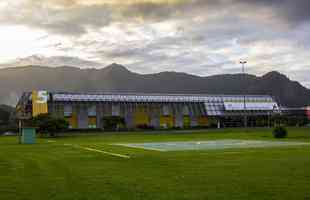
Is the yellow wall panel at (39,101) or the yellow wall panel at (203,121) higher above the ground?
the yellow wall panel at (39,101)

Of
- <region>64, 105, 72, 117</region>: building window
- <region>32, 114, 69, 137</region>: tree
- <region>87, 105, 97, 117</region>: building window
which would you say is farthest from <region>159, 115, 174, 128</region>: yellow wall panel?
<region>32, 114, 69, 137</region>: tree

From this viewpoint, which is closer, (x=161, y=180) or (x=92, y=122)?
(x=161, y=180)

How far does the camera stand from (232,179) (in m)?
13.7

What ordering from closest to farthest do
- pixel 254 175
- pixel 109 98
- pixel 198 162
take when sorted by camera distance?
pixel 254 175 < pixel 198 162 < pixel 109 98

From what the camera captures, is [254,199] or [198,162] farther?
[198,162]

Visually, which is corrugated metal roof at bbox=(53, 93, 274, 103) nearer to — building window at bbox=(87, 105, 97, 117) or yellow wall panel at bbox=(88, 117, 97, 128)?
building window at bbox=(87, 105, 97, 117)

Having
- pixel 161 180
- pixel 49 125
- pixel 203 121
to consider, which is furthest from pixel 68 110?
pixel 161 180

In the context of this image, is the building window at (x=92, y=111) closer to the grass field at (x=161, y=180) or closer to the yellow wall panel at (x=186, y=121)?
the yellow wall panel at (x=186, y=121)

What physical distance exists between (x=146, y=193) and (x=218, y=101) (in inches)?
4061

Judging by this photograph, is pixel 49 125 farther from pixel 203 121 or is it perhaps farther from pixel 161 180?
pixel 203 121

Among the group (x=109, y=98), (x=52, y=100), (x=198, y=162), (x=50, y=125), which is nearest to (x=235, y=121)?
(x=109, y=98)

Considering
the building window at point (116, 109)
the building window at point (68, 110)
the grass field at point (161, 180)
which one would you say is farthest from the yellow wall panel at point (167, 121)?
the grass field at point (161, 180)

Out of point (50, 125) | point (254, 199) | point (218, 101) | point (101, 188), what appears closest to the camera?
point (254, 199)

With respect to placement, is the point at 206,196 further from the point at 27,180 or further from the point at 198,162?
the point at 198,162
